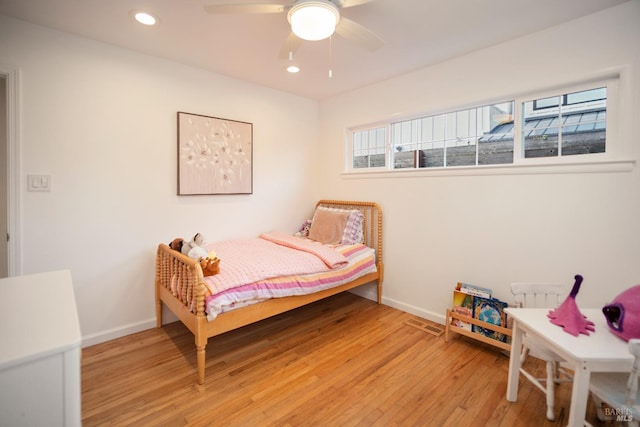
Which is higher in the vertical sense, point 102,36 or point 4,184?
point 102,36

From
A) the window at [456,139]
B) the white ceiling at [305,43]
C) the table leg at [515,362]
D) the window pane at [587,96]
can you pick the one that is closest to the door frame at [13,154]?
the white ceiling at [305,43]

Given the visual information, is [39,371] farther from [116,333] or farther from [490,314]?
[490,314]

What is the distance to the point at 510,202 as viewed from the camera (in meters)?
2.38

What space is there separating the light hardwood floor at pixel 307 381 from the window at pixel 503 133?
5.43 ft

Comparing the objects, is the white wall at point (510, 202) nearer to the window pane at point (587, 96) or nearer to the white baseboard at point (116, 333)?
the window pane at point (587, 96)

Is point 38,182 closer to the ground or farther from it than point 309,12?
closer to the ground

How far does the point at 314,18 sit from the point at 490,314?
96.3 inches

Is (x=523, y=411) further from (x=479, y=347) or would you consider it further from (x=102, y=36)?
(x=102, y=36)

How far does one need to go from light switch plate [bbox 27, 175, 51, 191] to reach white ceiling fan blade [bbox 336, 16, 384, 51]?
2.39 m

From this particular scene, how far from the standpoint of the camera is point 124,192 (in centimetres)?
254

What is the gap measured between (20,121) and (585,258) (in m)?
4.18

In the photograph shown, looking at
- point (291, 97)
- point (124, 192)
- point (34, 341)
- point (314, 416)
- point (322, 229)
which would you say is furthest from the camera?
point (291, 97)

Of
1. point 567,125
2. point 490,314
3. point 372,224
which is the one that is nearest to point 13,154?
point 372,224

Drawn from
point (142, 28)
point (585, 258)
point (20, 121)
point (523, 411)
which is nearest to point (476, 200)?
point (585, 258)
